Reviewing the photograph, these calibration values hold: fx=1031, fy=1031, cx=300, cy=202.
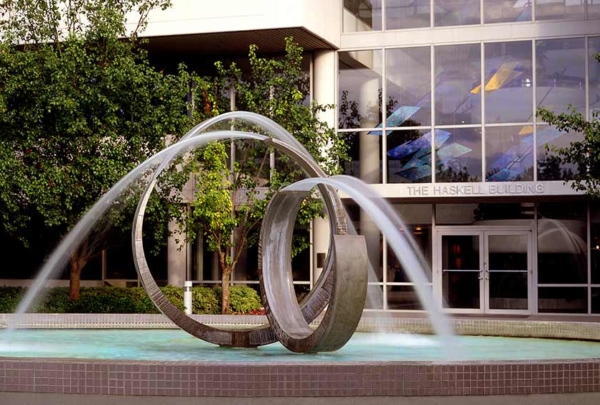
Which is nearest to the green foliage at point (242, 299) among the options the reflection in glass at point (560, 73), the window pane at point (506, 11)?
the reflection in glass at point (560, 73)

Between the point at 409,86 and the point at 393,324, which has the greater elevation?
the point at 409,86

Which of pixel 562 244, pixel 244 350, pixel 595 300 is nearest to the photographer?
pixel 244 350

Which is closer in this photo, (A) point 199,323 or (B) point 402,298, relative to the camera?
(A) point 199,323

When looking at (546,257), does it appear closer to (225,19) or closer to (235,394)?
(225,19)

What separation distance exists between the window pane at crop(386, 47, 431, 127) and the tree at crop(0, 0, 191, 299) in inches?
248

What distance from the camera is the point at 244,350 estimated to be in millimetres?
13422

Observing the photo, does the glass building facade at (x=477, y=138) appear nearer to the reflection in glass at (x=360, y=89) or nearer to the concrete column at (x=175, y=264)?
the reflection in glass at (x=360, y=89)

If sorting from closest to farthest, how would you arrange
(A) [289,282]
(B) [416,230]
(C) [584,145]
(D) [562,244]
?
(A) [289,282]
(C) [584,145]
(D) [562,244]
(B) [416,230]

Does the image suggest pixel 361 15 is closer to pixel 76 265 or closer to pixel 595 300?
pixel 595 300

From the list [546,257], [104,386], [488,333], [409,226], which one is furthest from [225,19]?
[104,386]

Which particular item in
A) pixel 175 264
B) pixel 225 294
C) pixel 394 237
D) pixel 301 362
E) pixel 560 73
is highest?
pixel 560 73

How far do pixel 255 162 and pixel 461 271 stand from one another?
21.1 feet

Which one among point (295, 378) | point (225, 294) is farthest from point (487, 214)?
point (295, 378)

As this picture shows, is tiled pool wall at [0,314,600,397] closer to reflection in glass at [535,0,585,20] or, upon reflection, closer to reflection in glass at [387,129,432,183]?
reflection in glass at [387,129,432,183]
